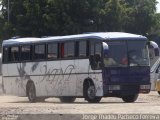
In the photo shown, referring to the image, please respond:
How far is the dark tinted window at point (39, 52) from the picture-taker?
27500mm

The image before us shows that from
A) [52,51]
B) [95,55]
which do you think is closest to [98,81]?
[95,55]

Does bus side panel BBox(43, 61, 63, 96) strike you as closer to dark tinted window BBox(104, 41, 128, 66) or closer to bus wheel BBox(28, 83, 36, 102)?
bus wheel BBox(28, 83, 36, 102)

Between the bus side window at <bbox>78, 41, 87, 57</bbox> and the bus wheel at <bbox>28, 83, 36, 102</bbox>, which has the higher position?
the bus side window at <bbox>78, 41, 87, 57</bbox>

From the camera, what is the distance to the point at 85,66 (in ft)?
81.1

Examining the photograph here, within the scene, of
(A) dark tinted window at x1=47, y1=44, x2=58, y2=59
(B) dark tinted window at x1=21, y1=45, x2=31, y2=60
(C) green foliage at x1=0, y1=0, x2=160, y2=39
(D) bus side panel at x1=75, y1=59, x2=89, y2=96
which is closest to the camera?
(D) bus side panel at x1=75, y1=59, x2=89, y2=96

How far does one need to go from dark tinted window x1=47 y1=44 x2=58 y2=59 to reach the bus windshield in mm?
3461

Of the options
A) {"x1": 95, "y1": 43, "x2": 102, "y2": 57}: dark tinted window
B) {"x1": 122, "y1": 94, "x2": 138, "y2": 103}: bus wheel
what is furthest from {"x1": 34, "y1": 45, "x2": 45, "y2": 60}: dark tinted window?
{"x1": 122, "y1": 94, "x2": 138, "y2": 103}: bus wheel

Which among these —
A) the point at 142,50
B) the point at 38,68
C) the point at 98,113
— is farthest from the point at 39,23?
the point at 98,113

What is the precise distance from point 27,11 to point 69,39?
967 inches

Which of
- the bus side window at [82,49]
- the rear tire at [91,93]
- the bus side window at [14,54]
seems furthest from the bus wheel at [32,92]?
the bus side window at [82,49]

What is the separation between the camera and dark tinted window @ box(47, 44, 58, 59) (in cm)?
2654

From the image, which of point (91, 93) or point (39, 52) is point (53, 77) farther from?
point (91, 93)

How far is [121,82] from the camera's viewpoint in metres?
24.2

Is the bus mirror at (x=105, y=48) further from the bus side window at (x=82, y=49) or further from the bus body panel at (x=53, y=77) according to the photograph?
the bus side window at (x=82, y=49)
